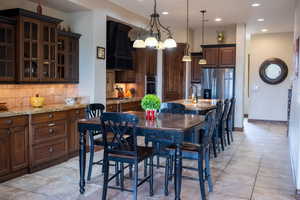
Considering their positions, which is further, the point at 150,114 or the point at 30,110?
the point at 30,110

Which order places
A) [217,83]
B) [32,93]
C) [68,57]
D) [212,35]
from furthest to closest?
1. [212,35]
2. [217,83]
3. [68,57]
4. [32,93]

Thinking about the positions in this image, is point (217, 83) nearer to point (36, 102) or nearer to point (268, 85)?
point (268, 85)

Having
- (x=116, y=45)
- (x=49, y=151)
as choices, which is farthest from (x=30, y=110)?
(x=116, y=45)

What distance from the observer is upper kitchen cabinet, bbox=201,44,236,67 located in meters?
7.81

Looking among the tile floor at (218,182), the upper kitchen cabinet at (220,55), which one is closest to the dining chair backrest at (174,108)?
the tile floor at (218,182)

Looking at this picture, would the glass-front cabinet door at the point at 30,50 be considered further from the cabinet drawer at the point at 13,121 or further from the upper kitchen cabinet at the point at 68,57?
the cabinet drawer at the point at 13,121

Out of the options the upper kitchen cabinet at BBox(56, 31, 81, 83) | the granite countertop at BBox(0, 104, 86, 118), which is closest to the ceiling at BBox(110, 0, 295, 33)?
the upper kitchen cabinet at BBox(56, 31, 81, 83)

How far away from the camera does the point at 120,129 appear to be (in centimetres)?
289

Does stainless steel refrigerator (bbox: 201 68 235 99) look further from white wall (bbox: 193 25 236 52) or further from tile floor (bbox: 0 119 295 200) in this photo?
tile floor (bbox: 0 119 295 200)

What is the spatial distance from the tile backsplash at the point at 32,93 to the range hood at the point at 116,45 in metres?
1.12

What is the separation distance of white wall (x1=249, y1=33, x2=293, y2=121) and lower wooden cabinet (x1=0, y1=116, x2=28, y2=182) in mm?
7754

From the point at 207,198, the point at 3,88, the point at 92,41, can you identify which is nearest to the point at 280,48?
the point at 92,41

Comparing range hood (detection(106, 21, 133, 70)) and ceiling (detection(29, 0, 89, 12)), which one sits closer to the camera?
ceiling (detection(29, 0, 89, 12))

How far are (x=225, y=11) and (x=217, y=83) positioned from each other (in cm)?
222
